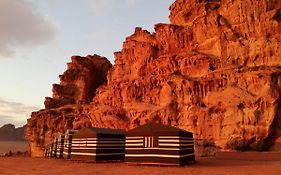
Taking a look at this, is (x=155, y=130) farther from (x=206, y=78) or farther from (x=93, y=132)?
(x=206, y=78)

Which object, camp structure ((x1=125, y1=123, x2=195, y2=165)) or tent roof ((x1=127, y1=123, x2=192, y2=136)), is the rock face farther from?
tent roof ((x1=127, y1=123, x2=192, y2=136))

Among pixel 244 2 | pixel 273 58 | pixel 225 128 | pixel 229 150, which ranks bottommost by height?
pixel 229 150

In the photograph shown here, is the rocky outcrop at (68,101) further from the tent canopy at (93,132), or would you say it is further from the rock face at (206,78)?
the tent canopy at (93,132)

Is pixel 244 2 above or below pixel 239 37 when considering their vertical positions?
above

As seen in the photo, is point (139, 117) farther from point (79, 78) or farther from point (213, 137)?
point (79, 78)

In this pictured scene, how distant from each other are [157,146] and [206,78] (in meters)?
31.3

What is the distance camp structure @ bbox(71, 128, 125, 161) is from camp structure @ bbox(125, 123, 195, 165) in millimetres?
3950

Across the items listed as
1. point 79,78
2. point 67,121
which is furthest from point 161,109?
point 79,78

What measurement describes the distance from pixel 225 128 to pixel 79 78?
185 ft

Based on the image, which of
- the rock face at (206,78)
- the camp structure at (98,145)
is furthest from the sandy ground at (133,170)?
the rock face at (206,78)

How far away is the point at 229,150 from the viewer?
43656 millimetres

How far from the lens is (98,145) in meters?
27.0

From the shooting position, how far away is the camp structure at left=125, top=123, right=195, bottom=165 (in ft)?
74.3

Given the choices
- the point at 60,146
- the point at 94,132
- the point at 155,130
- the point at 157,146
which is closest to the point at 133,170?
the point at 157,146
